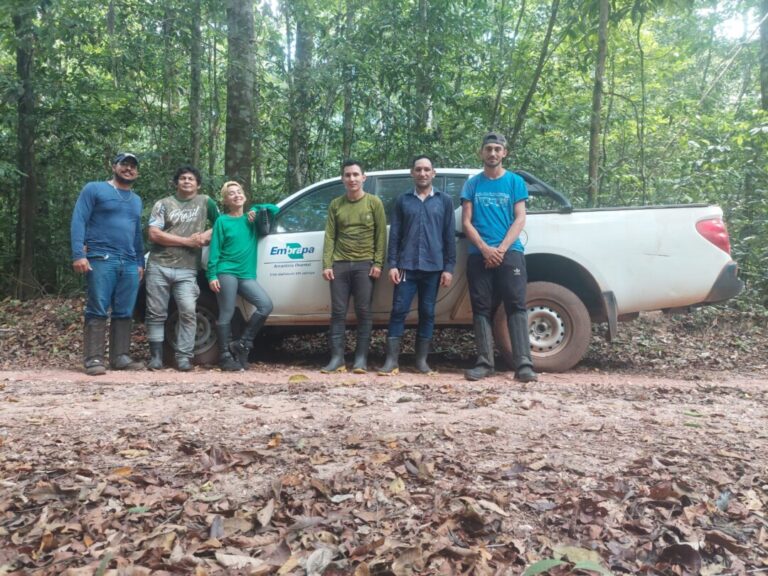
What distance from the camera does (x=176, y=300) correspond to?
565 cm

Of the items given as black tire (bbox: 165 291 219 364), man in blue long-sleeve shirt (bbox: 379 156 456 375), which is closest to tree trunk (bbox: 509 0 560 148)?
man in blue long-sleeve shirt (bbox: 379 156 456 375)

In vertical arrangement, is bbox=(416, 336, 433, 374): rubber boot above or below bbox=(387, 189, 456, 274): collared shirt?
below

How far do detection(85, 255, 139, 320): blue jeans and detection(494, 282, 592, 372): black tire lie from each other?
320cm

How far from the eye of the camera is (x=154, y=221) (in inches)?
222

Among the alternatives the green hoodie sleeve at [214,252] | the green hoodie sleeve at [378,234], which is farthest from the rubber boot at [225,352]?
the green hoodie sleeve at [378,234]

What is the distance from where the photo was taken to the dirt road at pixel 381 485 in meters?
A: 2.07

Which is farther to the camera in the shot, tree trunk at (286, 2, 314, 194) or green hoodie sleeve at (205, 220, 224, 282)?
tree trunk at (286, 2, 314, 194)

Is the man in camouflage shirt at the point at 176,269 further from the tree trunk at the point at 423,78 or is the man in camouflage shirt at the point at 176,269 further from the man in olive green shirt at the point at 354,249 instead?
the tree trunk at the point at 423,78

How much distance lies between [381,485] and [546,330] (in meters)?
3.25

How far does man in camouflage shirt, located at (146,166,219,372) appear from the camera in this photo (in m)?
5.63

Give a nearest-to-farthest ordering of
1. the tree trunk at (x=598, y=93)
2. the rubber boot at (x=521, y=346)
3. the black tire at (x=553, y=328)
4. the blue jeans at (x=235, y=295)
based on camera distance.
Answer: the rubber boot at (x=521, y=346)
the black tire at (x=553, y=328)
the blue jeans at (x=235, y=295)
the tree trunk at (x=598, y=93)

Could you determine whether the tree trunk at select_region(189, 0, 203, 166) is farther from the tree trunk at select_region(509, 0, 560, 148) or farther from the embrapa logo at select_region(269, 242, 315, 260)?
the tree trunk at select_region(509, 0, 560, 148)

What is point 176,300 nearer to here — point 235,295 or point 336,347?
point 235,295

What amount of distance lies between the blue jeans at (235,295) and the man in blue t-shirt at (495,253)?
180 cm
